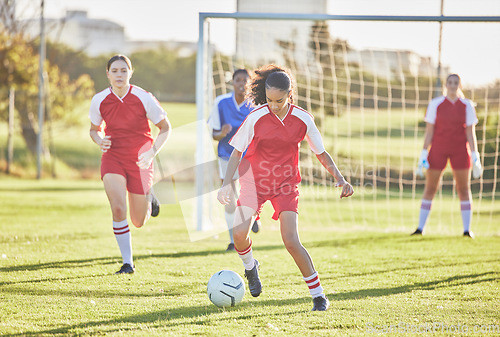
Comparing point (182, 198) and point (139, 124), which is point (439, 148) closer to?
point (139, 124)

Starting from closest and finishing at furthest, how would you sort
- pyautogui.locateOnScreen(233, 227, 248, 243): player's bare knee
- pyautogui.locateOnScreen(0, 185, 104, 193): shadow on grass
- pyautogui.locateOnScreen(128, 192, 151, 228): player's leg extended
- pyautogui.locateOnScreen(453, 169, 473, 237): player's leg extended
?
pyautogui.locateOnScreen(233, 227, 248, 243): player's bare knee
pyautogui.locateOnScreen(128, 192, 151, 228): player's leg extended
pyautogui.locateOnScreen(453, 169, 473, 237): player's leg extended
pyautogui.locateOnScreen(0, 185, 104, 193): shadow on grass

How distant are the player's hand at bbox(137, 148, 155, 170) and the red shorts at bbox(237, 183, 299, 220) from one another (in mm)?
1435

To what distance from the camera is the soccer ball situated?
15.0 feet

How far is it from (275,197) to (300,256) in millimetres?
499

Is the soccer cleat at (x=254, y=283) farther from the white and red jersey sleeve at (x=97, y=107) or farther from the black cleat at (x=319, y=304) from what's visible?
the white and red jersey sleeve at (x=97, y=107)

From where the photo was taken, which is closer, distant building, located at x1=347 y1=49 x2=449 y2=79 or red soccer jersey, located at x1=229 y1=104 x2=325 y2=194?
red soccer jersey, located at x1=229 y1=104 x2=325 y2=194

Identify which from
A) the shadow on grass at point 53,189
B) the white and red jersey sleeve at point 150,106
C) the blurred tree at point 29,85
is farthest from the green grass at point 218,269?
the blurred tree at point 29,85

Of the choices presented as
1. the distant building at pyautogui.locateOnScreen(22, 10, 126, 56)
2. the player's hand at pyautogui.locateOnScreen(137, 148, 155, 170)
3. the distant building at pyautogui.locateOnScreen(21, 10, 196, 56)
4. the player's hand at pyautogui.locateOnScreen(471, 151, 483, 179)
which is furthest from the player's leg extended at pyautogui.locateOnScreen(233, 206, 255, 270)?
the distant building at pyautogui.locateOnScreen(21, 10, 196, 56)

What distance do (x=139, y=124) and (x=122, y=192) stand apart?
0.68 metres

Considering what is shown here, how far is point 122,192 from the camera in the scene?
18.7ft

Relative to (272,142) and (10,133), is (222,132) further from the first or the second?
(10,133)

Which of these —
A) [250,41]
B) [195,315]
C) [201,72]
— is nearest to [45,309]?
[195,315]

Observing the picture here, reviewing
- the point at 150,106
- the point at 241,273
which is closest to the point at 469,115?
the point at 241,273

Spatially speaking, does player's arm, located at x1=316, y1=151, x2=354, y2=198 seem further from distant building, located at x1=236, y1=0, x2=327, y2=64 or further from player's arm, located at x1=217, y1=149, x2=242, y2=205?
distant building, located at x1=236, y1=0, x2=327, y2=64
